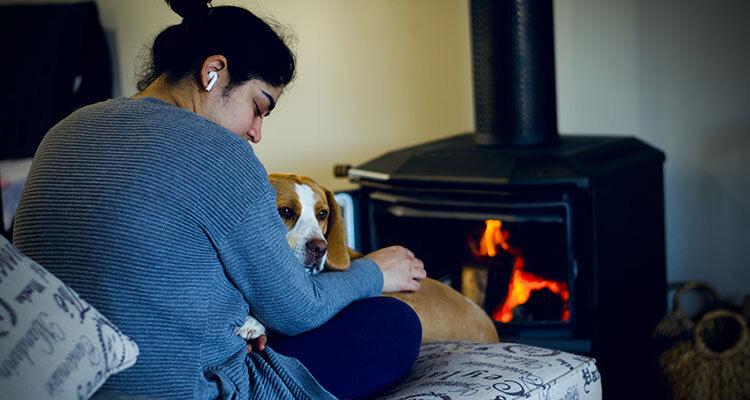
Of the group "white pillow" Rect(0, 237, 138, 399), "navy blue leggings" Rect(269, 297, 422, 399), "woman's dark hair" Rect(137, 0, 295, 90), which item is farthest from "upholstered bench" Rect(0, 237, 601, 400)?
"woman's dark hair" Rect(137, 0, 295, 90)

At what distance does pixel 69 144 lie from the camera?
3.28ft

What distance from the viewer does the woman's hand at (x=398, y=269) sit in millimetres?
1434

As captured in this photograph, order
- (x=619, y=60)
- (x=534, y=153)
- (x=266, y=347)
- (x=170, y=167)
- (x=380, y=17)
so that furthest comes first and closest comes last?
(x=380, y=17) < (x=619, y=60) < (x=534, y=153) < (x=266, y=347) < (x=170, y=167)

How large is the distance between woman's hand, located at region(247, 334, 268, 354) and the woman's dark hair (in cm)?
41

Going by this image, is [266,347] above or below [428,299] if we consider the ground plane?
above

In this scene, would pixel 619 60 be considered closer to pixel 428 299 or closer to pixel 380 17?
pixel 380 17

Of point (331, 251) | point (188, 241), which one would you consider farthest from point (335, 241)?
point (188, 241)

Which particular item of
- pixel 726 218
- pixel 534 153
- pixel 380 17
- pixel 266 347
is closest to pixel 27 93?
pixel 380 17

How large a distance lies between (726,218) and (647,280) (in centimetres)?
37

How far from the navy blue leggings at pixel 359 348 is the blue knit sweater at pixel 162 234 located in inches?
4.0

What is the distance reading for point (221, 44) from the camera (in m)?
1.17

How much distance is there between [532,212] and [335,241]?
61cm

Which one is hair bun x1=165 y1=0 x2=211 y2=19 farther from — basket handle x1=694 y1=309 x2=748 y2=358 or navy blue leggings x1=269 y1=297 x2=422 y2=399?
basket handle x1=694 y1=309 x2=748 y2=358

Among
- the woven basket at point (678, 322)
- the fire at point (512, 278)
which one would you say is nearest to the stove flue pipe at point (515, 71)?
the fire at point (512, 278)
